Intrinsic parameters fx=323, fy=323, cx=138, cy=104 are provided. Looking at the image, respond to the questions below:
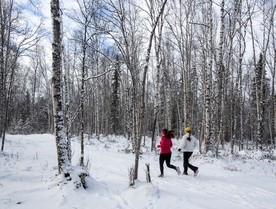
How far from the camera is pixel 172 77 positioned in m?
38.4

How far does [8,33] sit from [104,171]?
10.7 metres

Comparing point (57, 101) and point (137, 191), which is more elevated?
point (57, 101)

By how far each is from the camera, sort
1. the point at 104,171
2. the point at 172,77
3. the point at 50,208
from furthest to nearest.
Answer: the point at 172,77 → the point at 104,171 → the point at 50,208

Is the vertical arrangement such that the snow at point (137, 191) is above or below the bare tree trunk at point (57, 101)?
below

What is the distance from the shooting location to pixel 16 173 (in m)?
10.5

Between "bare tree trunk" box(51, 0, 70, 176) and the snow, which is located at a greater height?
"bare tree trunk" box(51, 0, 70, 176)

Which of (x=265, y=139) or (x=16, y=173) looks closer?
(x=16, y=173)

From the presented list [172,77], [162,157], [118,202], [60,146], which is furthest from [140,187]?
[172,77]

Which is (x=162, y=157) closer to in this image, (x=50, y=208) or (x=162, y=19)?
(x=50, y=208)

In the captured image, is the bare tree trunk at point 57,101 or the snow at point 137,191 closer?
the snow at point 137,191

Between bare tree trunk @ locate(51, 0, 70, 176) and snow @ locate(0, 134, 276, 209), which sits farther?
bare tree trunk @ locate(51, 0, 70, 176)

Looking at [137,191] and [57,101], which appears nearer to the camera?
[137,191]

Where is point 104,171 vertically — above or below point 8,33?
below

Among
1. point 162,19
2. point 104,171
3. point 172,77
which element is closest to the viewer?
point 104,171
